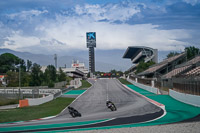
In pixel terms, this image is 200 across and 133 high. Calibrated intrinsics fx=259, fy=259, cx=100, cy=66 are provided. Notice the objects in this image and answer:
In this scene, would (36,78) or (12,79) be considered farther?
(12,79)

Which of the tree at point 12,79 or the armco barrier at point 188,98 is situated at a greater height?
the tree at point 12,79

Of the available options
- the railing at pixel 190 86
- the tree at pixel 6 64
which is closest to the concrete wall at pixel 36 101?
the railing at pixel 190 86

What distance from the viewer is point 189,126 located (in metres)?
12.0

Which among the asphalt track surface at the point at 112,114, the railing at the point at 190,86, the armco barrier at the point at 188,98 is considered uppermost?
the railing at the point at 190,86

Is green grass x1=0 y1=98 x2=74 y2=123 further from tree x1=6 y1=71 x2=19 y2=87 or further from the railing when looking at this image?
tree x1=6 y1=71 x2=19 y2=87

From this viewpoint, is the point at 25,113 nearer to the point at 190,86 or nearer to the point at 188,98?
the point at 188,98

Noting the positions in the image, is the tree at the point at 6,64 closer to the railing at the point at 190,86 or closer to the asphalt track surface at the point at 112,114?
the asphalt track surface at the point at 112,114

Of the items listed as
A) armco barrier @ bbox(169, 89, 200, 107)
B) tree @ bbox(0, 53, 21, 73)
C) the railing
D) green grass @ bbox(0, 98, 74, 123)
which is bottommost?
green grass @ bbox(0, 98, 74, 123)

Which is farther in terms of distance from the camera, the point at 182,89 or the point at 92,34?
the point at 92,34

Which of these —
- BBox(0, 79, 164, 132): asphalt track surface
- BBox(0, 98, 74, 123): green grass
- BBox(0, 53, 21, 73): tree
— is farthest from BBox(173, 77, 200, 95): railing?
BBox(0, 53, 21, 73): tree

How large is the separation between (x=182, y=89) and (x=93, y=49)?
141 m

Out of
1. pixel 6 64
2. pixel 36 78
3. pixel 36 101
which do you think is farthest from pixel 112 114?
pixel 6 64

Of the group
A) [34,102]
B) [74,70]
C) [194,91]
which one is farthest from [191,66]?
[74,70]

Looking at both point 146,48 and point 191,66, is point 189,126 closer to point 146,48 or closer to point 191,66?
point 191,66
